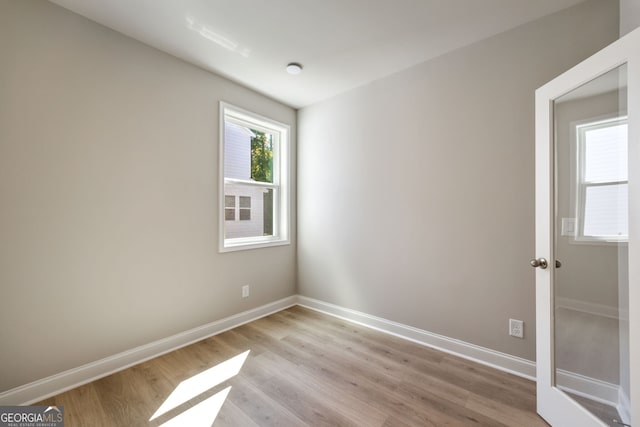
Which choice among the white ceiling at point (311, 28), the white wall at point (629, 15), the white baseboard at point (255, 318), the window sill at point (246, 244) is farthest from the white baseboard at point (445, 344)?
the white ceiling at point (311, 28)

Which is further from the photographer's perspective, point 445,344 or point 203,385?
point 445,344

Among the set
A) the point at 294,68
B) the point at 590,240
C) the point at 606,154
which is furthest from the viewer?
the point at 294,68

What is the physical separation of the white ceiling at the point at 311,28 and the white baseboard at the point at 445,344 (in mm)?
2511

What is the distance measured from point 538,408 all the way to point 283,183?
3043 millimetres

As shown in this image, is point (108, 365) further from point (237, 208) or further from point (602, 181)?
point (602, 181)

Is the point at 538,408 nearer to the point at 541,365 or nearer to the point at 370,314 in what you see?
the point at 541,365

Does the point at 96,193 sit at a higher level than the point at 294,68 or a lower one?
lower

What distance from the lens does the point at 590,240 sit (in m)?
1.44

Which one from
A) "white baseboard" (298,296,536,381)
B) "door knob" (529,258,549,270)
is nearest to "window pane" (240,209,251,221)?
"white baseboard" (298,296,536,381)

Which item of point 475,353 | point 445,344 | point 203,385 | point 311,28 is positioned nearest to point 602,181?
point 475,353

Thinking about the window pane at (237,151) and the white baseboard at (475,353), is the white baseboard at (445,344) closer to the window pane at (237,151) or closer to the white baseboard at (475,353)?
the white baseboard at (475,353)

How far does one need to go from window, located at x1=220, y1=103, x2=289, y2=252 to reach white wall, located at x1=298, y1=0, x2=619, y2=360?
1.94 feet

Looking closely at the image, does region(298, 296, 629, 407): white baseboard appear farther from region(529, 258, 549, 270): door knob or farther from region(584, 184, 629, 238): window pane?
region(584, 184, 629, 238): window pane

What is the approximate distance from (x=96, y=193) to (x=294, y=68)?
1.97 metres
